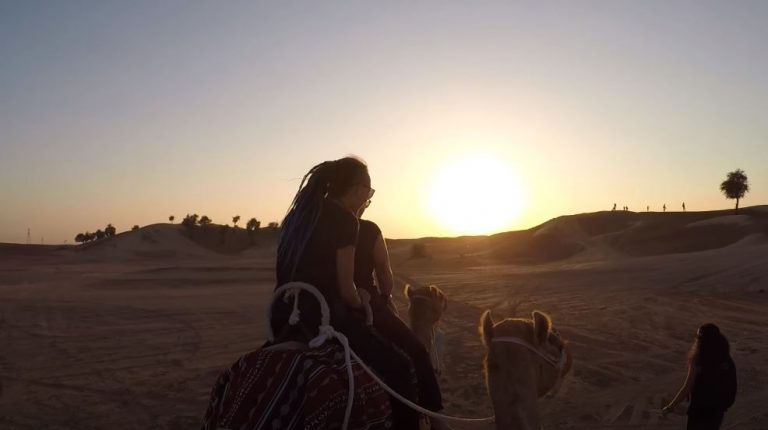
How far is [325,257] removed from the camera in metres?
3.21

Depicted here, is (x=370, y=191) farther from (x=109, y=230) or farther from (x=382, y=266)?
(x=109, y=230)

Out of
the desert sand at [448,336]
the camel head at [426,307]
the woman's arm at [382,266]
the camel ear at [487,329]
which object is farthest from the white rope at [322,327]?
the desert sand at [448,336]

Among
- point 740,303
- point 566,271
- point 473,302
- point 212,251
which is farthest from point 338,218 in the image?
point 212,251

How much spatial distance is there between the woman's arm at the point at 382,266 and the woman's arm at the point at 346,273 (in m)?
0.92

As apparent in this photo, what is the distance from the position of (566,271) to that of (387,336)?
2873cm

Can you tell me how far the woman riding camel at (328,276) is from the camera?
3.12 meters

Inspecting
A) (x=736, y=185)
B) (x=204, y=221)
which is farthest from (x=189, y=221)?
(x=736, y=185)

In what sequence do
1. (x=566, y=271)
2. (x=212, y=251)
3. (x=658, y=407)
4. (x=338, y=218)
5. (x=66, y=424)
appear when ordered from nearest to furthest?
(x=338, y=218) → (x=66, y=424) → (x=658, y=407) → (x=566, y=271) → (x=212, y=251)

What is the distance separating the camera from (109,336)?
13.9 meters

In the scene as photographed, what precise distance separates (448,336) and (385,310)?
988cm

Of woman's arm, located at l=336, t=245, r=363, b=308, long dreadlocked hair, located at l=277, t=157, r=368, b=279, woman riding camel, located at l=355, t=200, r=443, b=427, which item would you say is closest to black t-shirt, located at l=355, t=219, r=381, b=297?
woman riding camel, located at l=355, t=200, r=443, b=427

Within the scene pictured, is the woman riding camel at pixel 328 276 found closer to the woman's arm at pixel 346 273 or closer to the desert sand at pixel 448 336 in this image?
the woman's arm at pixel 346 273

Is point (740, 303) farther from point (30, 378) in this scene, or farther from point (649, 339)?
point (30, 378)

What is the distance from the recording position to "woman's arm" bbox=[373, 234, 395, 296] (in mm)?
4203
